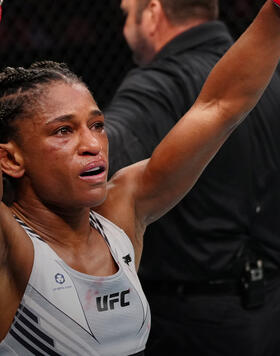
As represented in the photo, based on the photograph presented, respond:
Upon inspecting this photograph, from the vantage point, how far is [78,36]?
363 cm

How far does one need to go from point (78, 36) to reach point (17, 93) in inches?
92.9

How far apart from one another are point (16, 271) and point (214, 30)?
4.20 feet

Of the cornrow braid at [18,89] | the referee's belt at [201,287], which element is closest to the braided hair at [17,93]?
the cornrow braid at [18,89]

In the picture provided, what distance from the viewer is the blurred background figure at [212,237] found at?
2.17 meters

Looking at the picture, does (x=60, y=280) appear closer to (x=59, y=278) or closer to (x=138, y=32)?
(x=59, y=278)

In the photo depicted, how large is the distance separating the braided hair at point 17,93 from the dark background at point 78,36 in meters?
2.07

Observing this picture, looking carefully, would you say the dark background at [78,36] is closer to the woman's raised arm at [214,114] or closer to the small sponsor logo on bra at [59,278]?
the woman's raised arm at [214,114]

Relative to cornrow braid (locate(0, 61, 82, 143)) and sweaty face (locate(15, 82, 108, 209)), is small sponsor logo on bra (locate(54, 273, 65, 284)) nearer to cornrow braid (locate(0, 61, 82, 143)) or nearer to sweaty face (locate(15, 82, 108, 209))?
sweaty face (locate(15, 82, 108, 209))

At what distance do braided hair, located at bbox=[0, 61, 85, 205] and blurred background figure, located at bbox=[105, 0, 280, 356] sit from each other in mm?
769

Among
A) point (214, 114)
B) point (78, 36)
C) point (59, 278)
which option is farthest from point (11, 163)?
point (78, 36)

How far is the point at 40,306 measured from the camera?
4.10ft

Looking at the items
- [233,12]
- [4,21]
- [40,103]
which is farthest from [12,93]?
[233,12]

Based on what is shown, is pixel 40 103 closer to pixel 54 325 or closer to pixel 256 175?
pixel 54 325

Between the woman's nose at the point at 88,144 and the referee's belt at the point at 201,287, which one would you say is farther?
the referee's belt at the point at 201,287
